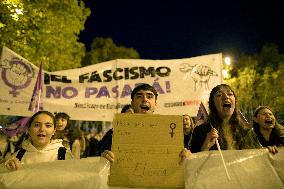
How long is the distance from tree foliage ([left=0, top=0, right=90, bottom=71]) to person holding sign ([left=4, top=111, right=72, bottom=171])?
24.7 feet

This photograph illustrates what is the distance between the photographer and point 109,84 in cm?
850

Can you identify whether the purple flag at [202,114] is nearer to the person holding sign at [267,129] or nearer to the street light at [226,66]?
the person holding sign at [267,129]

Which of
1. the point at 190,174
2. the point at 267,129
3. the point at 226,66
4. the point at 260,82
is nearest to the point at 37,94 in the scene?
the point at 267,129

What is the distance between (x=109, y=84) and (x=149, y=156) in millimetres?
5148

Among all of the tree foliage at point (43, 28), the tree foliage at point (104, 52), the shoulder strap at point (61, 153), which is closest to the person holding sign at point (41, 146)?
the shoulder strap at point (61, 153)

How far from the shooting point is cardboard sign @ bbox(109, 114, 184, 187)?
11.3 ft

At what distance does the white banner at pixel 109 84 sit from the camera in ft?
26.4

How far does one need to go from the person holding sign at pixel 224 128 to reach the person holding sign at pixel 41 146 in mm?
1291

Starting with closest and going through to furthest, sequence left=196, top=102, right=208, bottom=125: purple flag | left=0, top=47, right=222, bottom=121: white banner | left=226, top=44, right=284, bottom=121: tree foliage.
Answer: left=196, top=102, right=208, bottom=125: purple flag → left=0, top=47, right=222, bottom=121: white banner → left=226, top=44, right=284, bottom=121: tree foliage

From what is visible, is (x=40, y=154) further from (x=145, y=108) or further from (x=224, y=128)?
(x=224, y=128)

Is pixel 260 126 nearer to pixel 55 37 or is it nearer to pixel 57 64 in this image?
pixel 55 37

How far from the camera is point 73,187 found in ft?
11.7

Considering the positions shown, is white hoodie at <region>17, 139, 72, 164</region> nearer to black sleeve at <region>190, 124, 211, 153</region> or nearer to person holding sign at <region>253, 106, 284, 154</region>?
black sleeve at <region>190, 124, 211, 153</region>

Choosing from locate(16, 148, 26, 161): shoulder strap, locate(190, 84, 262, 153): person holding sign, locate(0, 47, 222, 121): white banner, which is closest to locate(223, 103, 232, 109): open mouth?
locate(190, 84, 262, 153): person holding sign
